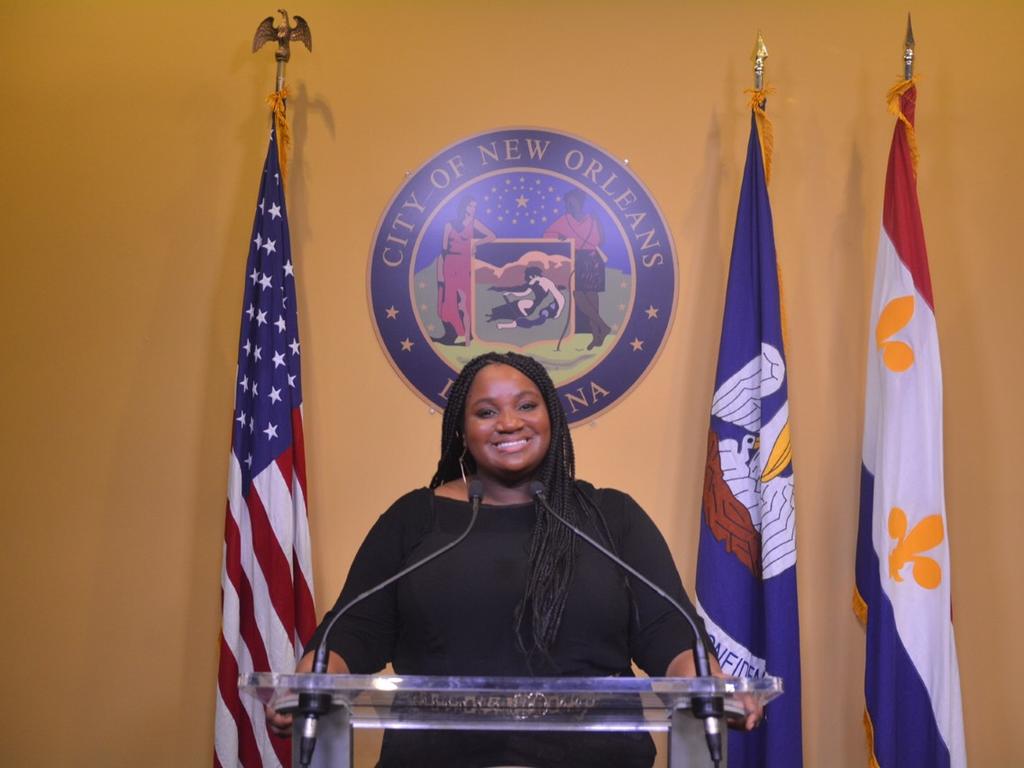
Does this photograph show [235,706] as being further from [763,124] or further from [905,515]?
[763,124]

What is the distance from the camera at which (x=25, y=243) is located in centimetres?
371

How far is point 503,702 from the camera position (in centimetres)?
171

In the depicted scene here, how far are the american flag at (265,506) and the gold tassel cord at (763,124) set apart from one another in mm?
1387

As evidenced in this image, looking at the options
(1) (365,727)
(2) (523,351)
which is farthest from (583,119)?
(1) (365,727)

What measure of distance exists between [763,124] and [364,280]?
1.25 m

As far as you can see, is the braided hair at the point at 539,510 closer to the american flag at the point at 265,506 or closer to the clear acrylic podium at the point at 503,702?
the clear acrylic podium at the point at 503,702

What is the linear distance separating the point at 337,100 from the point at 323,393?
90 cm

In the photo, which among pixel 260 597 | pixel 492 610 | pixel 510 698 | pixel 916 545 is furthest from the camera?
pixel 260 597

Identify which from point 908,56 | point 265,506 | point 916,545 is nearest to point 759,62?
point 908,56

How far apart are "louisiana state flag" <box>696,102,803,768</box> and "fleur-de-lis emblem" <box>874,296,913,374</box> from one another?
0.27 meters

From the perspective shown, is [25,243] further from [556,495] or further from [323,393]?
[556,495]

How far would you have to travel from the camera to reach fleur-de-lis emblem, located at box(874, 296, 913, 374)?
330 cm

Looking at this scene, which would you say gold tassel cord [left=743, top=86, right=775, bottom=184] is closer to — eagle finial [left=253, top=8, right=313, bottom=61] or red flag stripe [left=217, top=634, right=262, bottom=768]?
eagle finial [left=253, top=8, right=313, bottom=61]

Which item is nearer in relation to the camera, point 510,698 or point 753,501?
point 510,698
